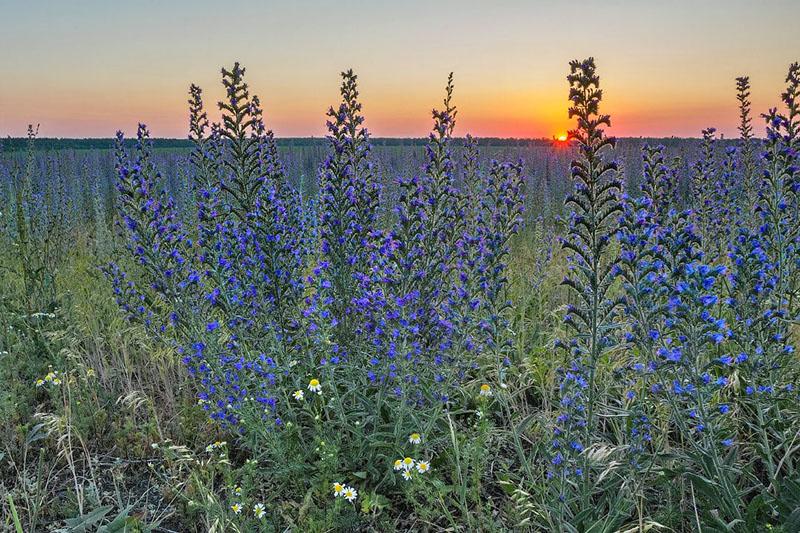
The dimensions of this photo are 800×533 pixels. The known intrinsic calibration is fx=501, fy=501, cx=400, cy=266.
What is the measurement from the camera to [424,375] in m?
4.29

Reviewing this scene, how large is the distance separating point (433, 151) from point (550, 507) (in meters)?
2.55

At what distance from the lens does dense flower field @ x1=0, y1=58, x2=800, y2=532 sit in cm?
282

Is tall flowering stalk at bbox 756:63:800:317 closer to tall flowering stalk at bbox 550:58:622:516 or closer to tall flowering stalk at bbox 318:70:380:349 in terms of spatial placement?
tall flowering stalk at bbox 550:58:622:516

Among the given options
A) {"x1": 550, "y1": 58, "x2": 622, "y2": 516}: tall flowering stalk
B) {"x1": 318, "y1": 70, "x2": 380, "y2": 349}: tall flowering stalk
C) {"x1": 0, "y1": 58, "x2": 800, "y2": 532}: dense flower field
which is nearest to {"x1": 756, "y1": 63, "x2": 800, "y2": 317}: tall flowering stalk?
{"x1": 0, "y1": 58, "x2": 800, "y2": 532}: dense flower field

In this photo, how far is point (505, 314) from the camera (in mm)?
6125

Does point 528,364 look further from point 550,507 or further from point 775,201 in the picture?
point 775,201

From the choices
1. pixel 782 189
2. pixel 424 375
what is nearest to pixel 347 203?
pixel 424 375

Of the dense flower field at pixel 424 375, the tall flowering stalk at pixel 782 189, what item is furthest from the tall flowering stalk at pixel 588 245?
the tall flowering stalk at pixel 782 189

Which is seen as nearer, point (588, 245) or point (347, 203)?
point (588, 245)

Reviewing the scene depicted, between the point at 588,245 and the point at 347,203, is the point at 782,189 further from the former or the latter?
the point at 347,203

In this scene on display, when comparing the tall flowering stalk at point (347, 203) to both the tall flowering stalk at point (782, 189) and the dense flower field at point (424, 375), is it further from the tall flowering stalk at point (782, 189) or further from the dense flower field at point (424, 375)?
the tall flowering stalk at point (782, 189)

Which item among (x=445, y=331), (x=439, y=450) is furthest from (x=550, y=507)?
(x=445, y=331)

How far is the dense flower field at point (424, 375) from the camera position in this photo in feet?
9.27

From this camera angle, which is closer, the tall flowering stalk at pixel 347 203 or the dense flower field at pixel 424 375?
the dense flower field at pixel 424 375
